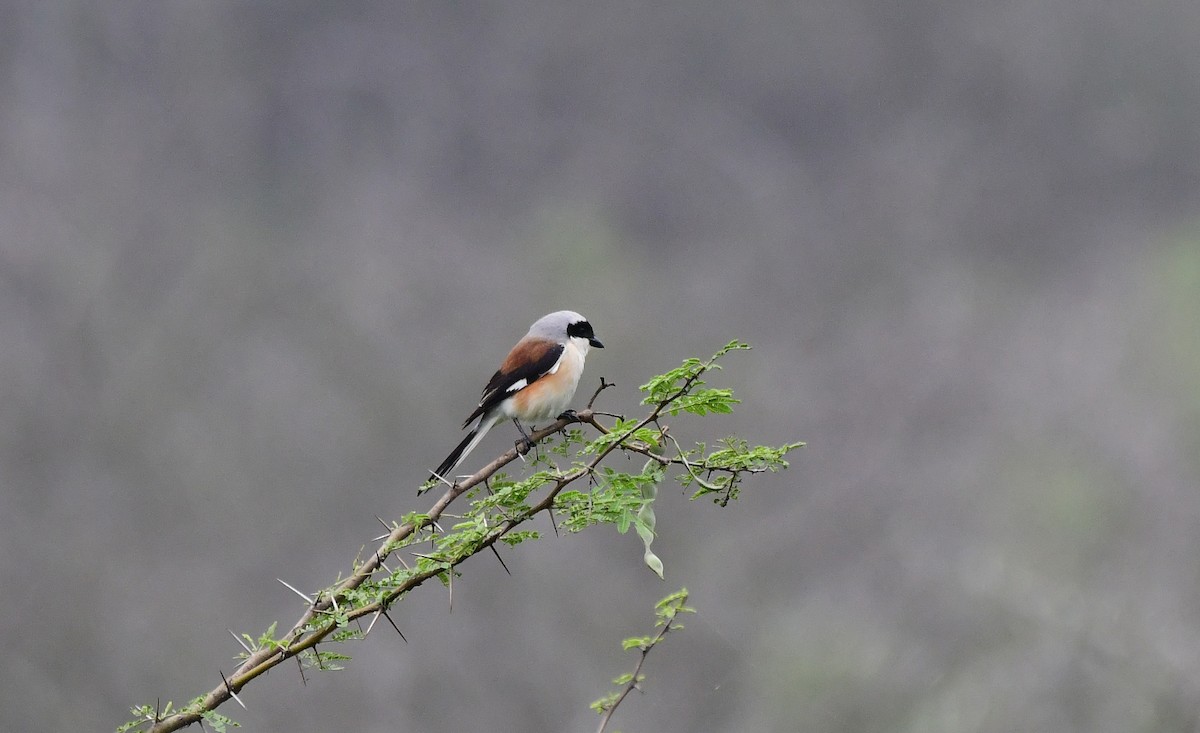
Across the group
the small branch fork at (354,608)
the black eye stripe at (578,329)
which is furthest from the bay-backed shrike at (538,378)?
the small branch fork at (354,608)

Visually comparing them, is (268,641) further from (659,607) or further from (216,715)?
(659,607)

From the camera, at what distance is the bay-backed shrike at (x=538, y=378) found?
3045 millimetres

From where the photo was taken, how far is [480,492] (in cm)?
203

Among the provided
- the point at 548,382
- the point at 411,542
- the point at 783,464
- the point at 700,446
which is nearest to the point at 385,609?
the point at 411,542

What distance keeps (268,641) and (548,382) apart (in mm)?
1499

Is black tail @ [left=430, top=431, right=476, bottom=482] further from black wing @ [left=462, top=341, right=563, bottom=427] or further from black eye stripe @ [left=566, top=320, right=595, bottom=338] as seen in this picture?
black eye stripe @ [left=566, top=320, right=595, bottom=338]

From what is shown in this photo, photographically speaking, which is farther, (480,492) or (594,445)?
(480,492)

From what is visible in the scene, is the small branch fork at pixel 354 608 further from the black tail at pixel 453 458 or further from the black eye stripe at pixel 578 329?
the black eye stripe at pixel 578 329

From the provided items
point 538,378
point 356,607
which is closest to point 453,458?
point 538,378

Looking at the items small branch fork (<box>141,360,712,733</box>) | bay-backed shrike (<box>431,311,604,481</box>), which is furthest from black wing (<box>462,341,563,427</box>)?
small branch fork (<box>141,360,712,733</box>)

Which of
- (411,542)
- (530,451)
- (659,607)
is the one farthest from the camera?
(530,451)

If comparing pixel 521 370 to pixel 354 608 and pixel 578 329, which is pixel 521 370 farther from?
pixel 354 608

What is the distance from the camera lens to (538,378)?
121 inches

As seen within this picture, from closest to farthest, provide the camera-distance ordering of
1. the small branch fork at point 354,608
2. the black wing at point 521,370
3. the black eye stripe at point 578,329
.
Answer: the small branch fork at point 354,608 < the black wing at point 521,370 < the black eye stripe at point 578,329
